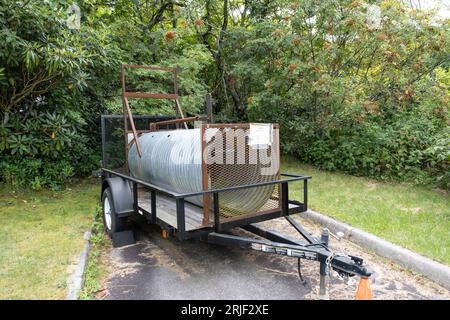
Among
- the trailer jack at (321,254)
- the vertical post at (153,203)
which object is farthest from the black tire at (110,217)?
the trailer jack at (321,254)

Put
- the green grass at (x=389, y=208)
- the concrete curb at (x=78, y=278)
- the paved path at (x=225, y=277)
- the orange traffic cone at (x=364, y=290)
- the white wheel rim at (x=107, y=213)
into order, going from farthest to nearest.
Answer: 1. the white wheel rim at (x=107, y=213)
2. the green grass at (x=389, y=208)
3. the paved path at (x=225, y=277)
4. the concrete curb at (x=78, y=278)
5. the orange traffic cone at (x=364, y=290)

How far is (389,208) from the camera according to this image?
555 centimetres

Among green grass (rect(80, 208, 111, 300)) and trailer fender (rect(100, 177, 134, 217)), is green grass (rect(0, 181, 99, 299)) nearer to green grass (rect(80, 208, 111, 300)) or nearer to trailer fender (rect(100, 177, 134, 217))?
green grass (rect(80, 208, 111, 300))

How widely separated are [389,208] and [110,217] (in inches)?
171

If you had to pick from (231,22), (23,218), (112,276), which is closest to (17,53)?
(23,218)

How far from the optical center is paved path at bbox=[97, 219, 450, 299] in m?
3.22

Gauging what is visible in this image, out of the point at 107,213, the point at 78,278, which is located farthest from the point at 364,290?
the point at 107,213

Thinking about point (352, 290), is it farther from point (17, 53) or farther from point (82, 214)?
point (17, 53)

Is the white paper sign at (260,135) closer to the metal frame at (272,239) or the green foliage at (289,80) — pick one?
the metal frame at (272,239)

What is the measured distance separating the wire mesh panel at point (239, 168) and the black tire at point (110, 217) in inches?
56.7

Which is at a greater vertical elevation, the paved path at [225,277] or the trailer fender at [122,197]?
the trailer fender at [122,197]

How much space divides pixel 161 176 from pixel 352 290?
2.51 m

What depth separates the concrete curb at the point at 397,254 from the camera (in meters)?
3.37

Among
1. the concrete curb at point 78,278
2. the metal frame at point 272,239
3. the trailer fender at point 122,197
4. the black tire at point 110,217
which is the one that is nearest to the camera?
the metal frame at point 272,239
